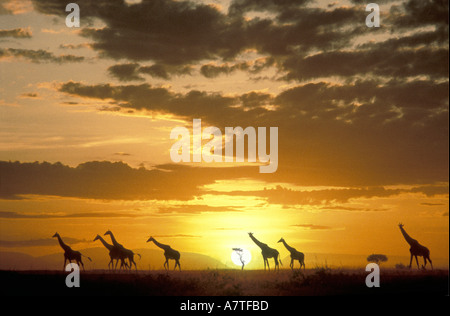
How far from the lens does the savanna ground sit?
34.5m

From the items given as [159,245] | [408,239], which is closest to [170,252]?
[159,245]

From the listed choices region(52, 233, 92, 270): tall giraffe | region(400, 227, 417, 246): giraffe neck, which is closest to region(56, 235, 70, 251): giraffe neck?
region(52, 233, 92, 270): tall giraffe

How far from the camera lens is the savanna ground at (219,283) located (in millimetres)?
34500

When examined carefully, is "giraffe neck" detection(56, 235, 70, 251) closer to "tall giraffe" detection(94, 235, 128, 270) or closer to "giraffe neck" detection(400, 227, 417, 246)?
"tall giraffe" detection(94, 235, 128, 270)

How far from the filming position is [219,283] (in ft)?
116

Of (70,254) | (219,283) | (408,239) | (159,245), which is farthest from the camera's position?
(408,239)

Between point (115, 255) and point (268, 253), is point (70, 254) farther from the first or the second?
point (268, 253)

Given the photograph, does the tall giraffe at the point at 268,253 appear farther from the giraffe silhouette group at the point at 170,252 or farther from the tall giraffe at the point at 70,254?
the tall giraffe at the point at 70,254
